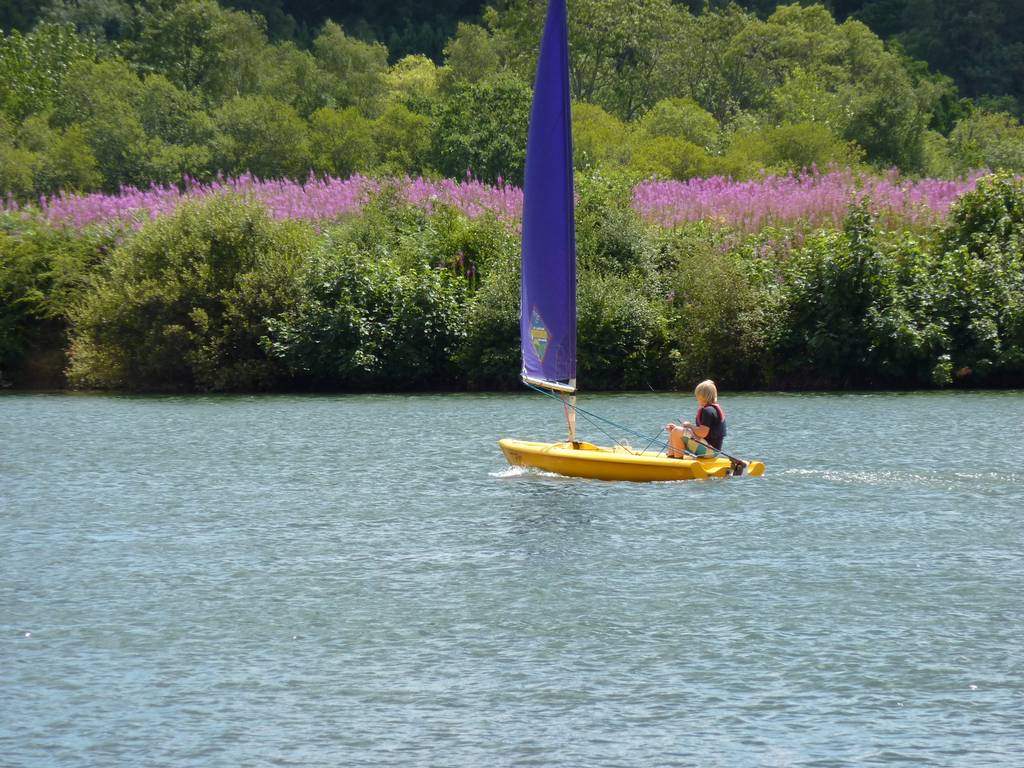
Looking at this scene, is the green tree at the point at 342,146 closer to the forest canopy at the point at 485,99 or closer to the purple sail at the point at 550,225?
the forest canopy at the point at 485,99

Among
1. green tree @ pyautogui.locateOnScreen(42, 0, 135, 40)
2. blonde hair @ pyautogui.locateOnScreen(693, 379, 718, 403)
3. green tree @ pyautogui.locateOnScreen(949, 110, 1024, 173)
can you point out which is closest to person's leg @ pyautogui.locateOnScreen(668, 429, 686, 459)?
blonde hair @ pyautogui.locateOnScreen(693, 379, 718, 403)

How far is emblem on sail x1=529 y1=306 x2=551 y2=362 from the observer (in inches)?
982

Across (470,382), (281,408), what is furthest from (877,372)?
(281,408)

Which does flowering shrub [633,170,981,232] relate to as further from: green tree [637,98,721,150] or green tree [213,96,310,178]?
green tree [213,96,310,178]

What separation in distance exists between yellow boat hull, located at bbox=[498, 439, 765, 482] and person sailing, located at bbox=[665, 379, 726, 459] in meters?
0.21

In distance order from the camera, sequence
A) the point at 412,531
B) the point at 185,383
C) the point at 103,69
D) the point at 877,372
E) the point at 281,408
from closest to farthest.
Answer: the point at 412,531
the point at 281,408
the point at 877,372
the point at 185,383
the point at 103,69

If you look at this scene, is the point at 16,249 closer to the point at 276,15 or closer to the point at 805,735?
the point at 805,735

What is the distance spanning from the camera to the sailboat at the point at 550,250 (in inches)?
957

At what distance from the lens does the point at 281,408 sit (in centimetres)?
3869

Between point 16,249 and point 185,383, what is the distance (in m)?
6.67

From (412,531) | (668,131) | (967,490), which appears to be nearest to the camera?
(412,531)

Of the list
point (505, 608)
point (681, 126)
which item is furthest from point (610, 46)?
point (505, 608)

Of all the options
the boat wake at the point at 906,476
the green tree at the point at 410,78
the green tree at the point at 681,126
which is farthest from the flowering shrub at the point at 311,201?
the green tree at the point at 410,78

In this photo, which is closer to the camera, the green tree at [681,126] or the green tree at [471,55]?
the green tree at [681,126]
